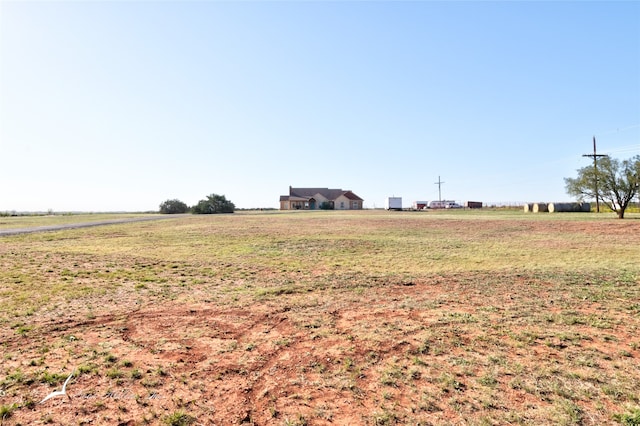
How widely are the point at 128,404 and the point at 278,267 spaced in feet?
25.9

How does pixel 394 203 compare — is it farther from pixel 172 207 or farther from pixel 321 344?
pixel 321 344

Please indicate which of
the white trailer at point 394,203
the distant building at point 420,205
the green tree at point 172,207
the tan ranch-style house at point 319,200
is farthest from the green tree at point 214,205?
the distant building at point 420,205

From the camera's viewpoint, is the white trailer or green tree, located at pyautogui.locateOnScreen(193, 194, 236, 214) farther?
the white trailer

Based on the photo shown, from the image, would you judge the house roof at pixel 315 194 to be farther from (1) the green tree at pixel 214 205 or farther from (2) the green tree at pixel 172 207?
(2) the green tree at pixel 172 207

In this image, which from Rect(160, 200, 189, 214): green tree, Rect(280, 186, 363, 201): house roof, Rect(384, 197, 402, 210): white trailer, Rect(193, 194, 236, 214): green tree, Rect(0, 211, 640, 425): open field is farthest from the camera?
Rect(280, 186, 363, 201): house roof

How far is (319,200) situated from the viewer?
9931 centimetres

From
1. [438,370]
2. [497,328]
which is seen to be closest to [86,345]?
[438,370]

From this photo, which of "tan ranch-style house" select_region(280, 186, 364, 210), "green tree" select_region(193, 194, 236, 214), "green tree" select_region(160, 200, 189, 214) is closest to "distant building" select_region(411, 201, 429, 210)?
"tan ranch-style house" select_region(280, 186, 364, 210)

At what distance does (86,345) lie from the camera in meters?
5.05

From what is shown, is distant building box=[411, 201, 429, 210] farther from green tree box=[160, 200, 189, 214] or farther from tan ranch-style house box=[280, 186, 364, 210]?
green tree box=[160, 200, 189, 214]

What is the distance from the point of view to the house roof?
99.7 m

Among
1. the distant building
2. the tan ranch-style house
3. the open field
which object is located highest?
the tan ranch-style house

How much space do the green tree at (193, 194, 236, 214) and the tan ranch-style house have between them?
2535 cm

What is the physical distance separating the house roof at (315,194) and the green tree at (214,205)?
27.1m
